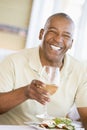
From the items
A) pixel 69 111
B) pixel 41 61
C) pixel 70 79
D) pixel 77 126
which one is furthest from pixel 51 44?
pixel 77 126

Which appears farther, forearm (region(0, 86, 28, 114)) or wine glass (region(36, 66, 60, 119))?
forearm (region(0, 86, 28, 114))

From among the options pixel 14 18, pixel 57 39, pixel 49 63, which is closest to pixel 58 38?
pixel 57 39

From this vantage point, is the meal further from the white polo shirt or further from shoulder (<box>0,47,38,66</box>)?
shoulder (<box>0,47,38,66</box>)

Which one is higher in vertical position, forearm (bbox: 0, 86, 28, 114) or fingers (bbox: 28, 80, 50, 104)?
fingers (bbox: 28, 80, 50, 104)

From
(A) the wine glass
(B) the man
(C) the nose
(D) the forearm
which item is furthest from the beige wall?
(A) the wine glass

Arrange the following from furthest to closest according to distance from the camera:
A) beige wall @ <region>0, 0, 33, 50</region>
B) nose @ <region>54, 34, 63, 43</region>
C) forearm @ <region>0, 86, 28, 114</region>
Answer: beige wall @ <region>0, 0, 33, 50</region>
nose @ <region>54, 34, 63, 43</region>
forearm @ <region>0, 86, 28, 114</region>

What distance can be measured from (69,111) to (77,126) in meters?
0.40

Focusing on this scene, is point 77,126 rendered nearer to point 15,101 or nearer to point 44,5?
point 15,101

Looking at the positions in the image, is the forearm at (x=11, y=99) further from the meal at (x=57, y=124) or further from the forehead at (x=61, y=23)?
the forehead at (x=61, y=23)

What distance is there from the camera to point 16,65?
5.30 feet

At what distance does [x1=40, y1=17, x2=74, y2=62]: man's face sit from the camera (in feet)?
5.49

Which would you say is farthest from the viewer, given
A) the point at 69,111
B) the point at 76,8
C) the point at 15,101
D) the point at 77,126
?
the point at 76,8

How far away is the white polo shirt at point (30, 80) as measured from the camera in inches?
61.9

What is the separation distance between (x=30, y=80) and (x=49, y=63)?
0.61 ft
